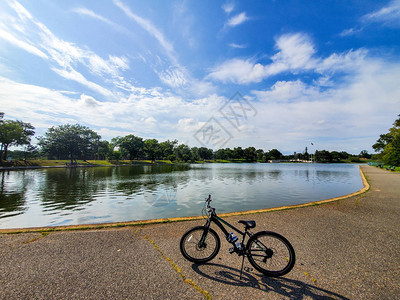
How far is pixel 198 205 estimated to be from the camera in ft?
41.7

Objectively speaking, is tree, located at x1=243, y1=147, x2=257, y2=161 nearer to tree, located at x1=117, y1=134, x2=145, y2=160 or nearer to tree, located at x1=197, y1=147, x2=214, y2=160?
tree, located at x1=197, y1=147, x2=214, y2=160

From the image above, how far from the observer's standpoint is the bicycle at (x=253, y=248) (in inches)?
150

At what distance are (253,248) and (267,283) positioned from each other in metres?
0.64

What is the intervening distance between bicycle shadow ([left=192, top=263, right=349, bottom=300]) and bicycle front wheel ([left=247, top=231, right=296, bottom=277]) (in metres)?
0.16

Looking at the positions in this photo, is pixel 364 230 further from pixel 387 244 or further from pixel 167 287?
pixel 167 287

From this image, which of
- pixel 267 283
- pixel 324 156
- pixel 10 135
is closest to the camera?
pixel 267 283

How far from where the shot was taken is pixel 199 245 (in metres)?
4.34

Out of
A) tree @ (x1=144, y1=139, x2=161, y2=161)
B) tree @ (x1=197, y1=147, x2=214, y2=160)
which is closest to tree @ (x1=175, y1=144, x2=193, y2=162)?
tree @ (x1=144, y1=139, x2=161, y2=161)

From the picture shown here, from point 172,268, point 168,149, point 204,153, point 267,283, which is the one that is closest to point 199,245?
point 172,268

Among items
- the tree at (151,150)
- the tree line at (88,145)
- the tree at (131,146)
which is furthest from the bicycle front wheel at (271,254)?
the tree at (151,150)

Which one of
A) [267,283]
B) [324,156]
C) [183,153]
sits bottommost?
[267,283]

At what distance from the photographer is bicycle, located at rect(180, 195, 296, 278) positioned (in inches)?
150

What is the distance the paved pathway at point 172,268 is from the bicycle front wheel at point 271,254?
0.55 ft

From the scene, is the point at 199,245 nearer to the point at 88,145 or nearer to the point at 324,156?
the point at 88,145
